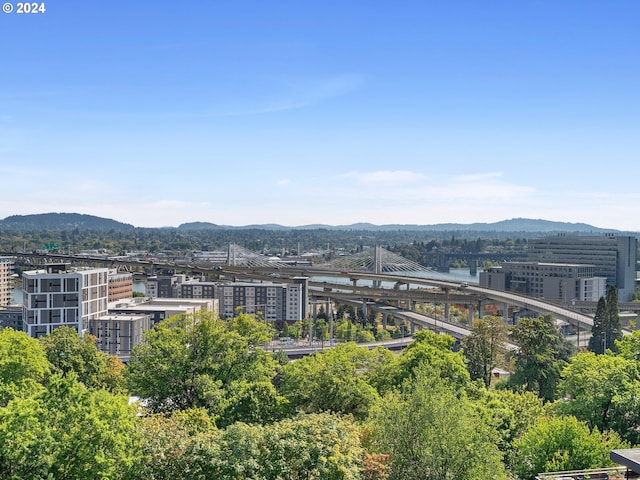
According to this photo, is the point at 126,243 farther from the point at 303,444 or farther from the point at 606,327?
the point at 303,444

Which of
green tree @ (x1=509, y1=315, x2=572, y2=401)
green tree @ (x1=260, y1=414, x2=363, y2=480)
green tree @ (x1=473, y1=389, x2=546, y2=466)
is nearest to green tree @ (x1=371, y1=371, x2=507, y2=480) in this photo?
green tree @ (x1=260, y1=414, x2=363, y2=480)

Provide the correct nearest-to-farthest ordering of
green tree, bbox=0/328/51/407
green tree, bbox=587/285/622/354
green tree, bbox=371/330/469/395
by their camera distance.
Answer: green tree, bbox=0/328/51/407 < green tree, bbox=371/330/469/395 < green tree, bbox=587/285/622/354

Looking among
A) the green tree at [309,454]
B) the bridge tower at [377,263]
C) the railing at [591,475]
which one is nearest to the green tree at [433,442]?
the railing at [591,475]

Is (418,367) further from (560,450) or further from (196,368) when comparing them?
(560,450)

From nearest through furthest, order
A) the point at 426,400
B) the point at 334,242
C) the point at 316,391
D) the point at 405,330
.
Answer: the point at 426,400 < the point at 316,391 < the point at 405,330 < the point at 334,242

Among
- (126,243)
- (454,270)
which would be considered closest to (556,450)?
(454,270)

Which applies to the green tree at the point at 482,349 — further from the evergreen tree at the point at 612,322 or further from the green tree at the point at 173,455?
the green tree at the point at 173,455

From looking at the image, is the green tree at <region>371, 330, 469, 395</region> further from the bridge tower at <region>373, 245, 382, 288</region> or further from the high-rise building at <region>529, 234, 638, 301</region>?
the bridge tower at <region>373, 245, 382, 288</region>
